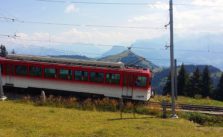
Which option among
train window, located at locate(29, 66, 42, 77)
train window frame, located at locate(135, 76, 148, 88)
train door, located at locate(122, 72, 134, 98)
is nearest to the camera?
train door, located at locate(122, 72, 134, 98)

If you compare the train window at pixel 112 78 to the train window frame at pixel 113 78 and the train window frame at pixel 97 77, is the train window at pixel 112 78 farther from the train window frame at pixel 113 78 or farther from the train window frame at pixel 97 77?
the train window frame at pixel 97 77

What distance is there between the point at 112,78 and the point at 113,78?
0.31 ft

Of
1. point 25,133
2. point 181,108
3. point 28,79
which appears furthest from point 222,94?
point 25,133

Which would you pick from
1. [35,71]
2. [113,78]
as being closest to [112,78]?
[113,78]

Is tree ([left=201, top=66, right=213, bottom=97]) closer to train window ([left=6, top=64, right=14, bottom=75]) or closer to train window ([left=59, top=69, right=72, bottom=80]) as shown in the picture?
train window ([left=59, top=69, right=72, bottom=80])

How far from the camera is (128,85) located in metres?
31.6

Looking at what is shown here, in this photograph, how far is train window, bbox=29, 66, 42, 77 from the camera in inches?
1334

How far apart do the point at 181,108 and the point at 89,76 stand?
8883 millimetres

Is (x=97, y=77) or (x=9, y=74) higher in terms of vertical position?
(x=9, y=74)

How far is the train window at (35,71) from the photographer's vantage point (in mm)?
33875

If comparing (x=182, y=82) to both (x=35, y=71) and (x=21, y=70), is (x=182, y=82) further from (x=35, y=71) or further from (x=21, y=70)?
(x=21, y=70)

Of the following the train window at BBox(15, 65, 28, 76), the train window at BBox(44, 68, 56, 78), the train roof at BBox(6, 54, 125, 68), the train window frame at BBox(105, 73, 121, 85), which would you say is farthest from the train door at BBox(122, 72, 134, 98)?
the train window at BBox(15, 65, 28, 76)

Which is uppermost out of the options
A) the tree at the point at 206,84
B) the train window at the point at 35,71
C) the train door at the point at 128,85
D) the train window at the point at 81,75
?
the train window at the point at 35,71

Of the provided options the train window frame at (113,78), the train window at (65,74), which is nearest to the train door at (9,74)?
the train window at (65,74)
